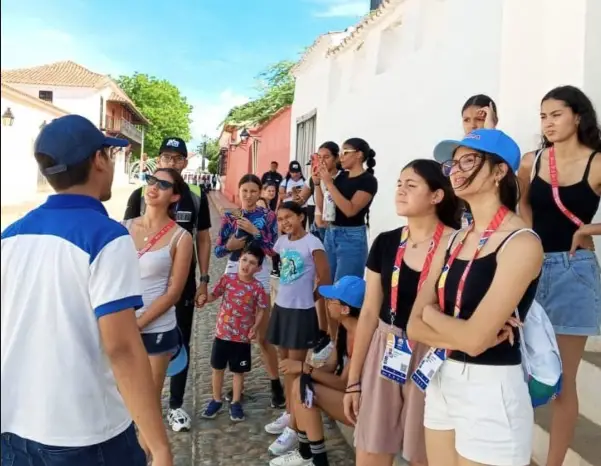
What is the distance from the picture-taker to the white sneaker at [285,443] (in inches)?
152

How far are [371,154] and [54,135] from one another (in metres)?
3.54

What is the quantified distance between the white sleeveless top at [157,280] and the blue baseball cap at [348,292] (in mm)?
942

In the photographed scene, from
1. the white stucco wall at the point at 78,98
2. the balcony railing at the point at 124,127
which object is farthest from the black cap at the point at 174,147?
the balcony railing at the point at 124,127

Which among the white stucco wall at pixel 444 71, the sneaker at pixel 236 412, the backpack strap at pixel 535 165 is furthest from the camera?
the sneaker at pixel 236 412

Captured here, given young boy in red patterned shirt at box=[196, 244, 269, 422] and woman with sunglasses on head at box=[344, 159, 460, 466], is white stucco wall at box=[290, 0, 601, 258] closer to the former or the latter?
woman with sunglasses on head at box=[344, 159, 460, 466]

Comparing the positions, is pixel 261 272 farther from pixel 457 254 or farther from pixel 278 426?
pixel 457 254

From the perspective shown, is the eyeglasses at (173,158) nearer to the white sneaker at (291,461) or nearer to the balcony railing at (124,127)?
the white sneaker at (291,461)

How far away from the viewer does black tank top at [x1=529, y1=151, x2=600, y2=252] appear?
275 cm

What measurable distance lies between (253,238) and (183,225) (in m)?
0.76

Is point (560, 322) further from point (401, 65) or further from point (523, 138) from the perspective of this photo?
point (401, 65)

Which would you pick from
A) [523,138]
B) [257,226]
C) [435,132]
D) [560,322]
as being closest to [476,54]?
[435,132]

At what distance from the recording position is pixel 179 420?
14.0ft

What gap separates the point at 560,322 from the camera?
2695 millimetres

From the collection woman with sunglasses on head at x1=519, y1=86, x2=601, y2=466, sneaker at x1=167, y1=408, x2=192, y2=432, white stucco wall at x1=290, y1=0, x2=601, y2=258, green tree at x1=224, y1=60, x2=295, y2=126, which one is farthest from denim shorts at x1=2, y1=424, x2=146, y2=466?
green tree at x1=224, y1=60, x2=295, y2=126
